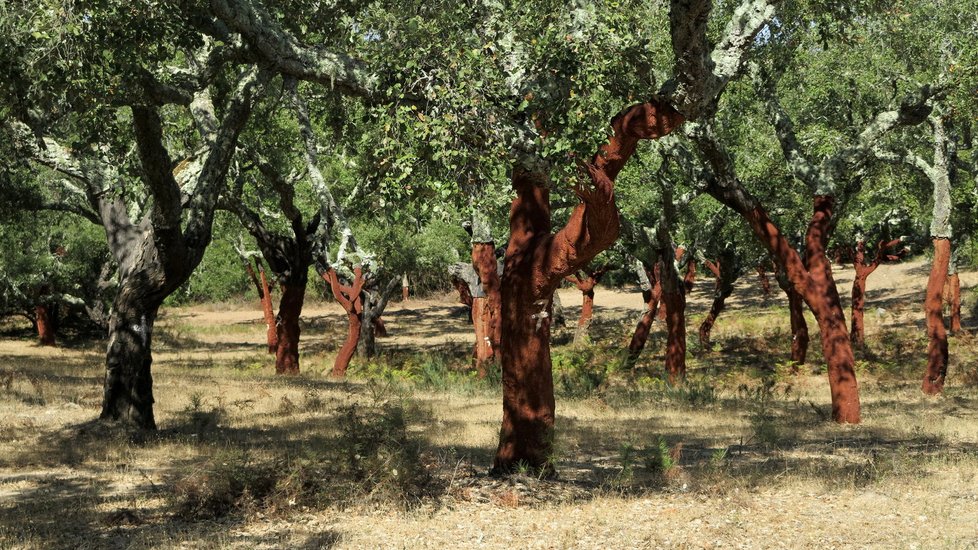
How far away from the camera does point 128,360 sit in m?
11.8

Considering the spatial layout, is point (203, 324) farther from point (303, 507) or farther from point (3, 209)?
point (303, 507)

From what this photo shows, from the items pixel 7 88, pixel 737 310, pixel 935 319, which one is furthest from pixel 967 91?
pixel 737 310

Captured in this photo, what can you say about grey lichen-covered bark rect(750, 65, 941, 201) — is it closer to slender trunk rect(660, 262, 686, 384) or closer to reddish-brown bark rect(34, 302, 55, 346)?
slender trunk rect(660, 262, 686, 384)

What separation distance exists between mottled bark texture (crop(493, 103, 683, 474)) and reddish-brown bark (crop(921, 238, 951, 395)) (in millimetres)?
11090

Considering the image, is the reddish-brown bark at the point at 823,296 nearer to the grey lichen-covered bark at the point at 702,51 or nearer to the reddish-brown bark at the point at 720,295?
the grey lichen-covered bark at the point at 702,51

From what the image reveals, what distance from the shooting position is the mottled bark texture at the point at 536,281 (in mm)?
8555

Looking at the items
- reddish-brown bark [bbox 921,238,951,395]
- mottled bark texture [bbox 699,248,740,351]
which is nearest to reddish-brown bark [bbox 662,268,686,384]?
reddish-brown bark [bbox 921,238,951,395]

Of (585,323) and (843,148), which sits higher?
(843,148)

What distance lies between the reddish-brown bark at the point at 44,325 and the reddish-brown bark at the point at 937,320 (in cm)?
2693

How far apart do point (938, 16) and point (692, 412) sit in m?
10.4

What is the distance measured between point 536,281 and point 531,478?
1.85m

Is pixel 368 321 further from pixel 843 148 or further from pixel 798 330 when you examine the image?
pixel 843 148

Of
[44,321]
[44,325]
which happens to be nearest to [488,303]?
[44,321]

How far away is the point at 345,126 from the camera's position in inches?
556
